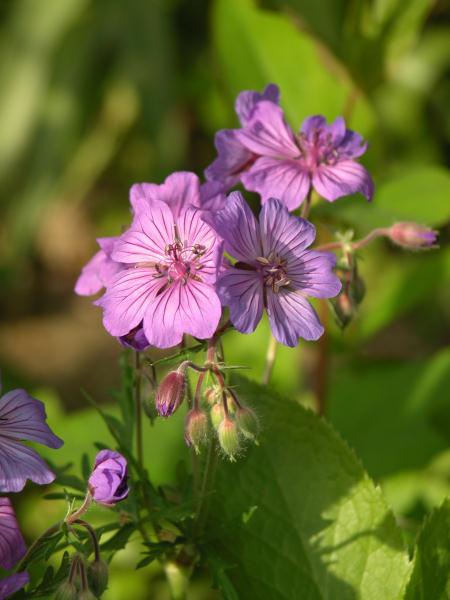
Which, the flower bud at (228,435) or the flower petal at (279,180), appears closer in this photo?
the flower bud at (228,435)

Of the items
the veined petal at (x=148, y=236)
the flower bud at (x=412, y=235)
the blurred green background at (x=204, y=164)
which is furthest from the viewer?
the blurred green background at (x=204, y=164)

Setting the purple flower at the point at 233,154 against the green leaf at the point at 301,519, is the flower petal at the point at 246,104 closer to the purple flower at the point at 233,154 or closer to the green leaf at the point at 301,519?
the purple flower at the point at 233,154

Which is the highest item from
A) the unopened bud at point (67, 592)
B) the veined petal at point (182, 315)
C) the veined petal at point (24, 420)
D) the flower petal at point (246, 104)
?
the flower petal at point (246, 104)

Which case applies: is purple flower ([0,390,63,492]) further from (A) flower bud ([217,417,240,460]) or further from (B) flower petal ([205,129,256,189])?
(B) flower petal ([205,129,256,189])

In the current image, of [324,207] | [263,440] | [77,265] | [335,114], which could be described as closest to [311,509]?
[263,440]

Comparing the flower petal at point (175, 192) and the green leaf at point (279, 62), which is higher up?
the green leaf at point (279, 62)

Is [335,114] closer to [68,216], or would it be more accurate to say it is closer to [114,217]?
[114,217]

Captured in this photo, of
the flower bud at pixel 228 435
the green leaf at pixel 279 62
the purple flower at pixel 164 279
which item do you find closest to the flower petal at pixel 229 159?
the purple flower at pixel 164 279
